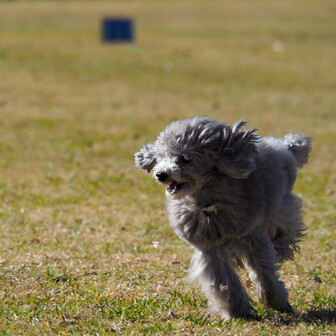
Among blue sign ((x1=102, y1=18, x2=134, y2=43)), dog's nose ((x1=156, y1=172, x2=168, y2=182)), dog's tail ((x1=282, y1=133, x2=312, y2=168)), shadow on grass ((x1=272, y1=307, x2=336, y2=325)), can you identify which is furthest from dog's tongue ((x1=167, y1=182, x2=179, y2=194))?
blue sign ((x1=102, y1=18, x2=134, y2=43))

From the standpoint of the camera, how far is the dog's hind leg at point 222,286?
5.14m

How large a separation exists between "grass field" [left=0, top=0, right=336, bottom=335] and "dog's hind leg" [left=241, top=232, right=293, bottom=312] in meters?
0.15

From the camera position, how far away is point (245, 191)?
16.8 feet

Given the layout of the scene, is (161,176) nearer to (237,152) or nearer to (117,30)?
(237,152)

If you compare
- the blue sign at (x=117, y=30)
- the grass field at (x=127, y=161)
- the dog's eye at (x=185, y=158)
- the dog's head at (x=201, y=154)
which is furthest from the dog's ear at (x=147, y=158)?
the blue sign at (x=117, y=30)

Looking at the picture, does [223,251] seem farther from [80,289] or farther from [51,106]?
[51,106]

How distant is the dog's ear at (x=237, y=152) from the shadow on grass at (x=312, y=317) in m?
1.11

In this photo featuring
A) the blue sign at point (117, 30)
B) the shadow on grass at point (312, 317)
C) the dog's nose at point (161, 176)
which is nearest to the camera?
the dog's nose at point (161, 176)

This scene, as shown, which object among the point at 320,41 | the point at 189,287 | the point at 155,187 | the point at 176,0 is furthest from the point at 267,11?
the point at 189,287

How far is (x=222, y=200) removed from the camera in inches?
200

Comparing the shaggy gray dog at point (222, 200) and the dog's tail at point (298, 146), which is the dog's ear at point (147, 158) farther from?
the dog's tail at point (298, 146)

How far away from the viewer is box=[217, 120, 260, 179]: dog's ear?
490 cm

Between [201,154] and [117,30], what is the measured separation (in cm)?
2331

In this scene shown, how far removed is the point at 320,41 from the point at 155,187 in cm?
2151
